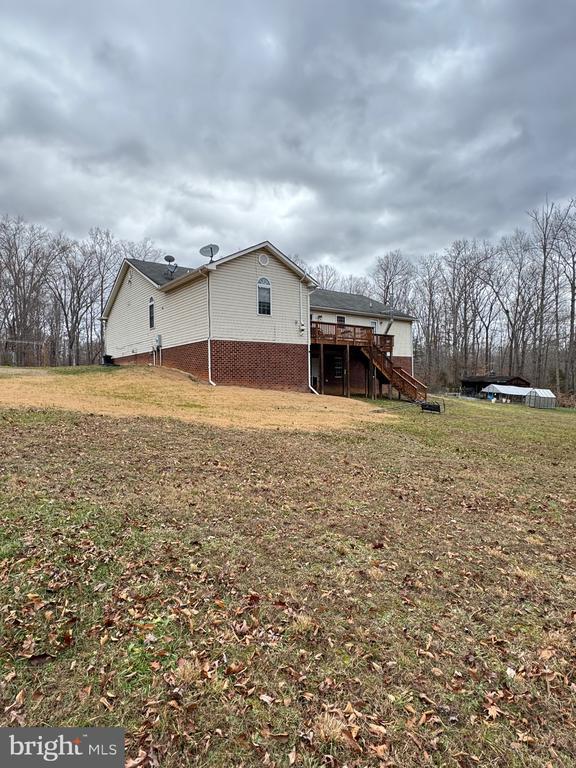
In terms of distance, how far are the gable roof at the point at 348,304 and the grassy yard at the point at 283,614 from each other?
1958cm

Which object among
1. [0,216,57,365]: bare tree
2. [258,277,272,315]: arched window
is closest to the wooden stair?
[258,277,272,315]: arched window

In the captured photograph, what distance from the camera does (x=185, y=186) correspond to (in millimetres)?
30188

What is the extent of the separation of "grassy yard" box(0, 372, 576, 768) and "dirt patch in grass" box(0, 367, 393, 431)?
4511 millimetres

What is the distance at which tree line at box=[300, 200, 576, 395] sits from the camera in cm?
3769

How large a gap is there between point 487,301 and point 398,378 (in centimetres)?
3079

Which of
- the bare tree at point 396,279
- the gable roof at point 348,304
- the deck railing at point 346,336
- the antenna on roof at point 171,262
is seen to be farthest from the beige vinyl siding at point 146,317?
the bare tree at point 396,279

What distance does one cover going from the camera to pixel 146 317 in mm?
22250

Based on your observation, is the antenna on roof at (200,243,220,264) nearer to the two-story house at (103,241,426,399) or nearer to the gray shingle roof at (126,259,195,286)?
the two-story house at (103,241,426,399)

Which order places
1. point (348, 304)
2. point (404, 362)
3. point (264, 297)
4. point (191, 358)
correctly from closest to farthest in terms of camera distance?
point (191, 358), point (264, 297), point (348, 304), point (404, 362)

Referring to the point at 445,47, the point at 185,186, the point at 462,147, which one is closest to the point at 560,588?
the point at 445,47

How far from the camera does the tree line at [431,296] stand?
35.4 meters

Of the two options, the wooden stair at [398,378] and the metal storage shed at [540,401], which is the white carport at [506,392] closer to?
the metal storage shed at [540,401]

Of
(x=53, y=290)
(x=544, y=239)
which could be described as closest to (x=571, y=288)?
(x=544, y=239)

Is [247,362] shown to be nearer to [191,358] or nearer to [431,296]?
[191,358]
